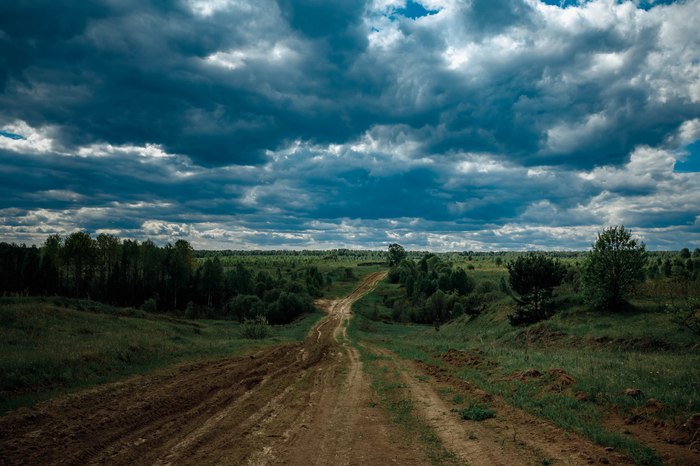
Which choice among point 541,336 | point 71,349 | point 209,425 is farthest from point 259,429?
point 541,336

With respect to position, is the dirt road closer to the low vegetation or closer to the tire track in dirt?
the tire track in dirt

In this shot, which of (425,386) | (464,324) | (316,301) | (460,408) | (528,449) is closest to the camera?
(528,449)

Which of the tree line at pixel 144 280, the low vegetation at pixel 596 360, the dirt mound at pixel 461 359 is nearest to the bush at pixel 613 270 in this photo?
the low vegetation at pixel 596 360

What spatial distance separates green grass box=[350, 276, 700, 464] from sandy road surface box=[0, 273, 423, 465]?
16.3 ft

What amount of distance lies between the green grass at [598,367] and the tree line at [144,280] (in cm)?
5251

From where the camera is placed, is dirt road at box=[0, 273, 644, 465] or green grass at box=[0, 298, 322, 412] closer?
dirt road at box=[0, 273, 644, 465]

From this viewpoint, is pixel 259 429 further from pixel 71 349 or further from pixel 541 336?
pixel 541 336

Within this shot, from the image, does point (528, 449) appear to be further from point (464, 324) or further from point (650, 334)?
point (464, 324)

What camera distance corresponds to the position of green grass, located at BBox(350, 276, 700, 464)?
430 inches

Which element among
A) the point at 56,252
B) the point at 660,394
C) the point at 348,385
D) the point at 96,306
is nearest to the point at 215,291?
the point at 56,252

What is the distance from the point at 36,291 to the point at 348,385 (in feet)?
290

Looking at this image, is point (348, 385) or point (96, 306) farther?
point (96, 306)

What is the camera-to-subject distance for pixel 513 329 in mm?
35906

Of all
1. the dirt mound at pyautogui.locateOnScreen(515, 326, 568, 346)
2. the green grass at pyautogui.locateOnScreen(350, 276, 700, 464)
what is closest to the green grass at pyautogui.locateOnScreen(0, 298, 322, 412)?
the green grass at pyautogui.locateOnScreen(350, 276, 700, 464)
